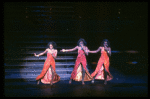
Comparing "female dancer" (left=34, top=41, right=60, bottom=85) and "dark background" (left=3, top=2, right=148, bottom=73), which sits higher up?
"dark background" (left=3, top=2, right=148, bottom=73)

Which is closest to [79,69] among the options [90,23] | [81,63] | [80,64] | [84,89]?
[80,64]

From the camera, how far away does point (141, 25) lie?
19.8ft

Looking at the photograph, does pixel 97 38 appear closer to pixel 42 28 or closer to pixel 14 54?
pixel 42 28

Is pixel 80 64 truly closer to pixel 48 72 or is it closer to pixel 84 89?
pixel 84 89

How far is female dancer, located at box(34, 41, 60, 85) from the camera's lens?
189 inches

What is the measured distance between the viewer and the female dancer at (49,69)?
4801 millimetres

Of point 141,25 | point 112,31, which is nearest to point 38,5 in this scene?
point 112,31

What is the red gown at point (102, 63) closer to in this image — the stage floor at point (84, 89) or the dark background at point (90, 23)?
the stage floor at point (84, 89)

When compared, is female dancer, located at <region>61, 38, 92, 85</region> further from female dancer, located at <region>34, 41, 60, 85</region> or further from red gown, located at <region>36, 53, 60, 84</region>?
red gown, located at <region>36, 53, 60, 84</region>

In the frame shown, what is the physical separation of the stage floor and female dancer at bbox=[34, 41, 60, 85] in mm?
218

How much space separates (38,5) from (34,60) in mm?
2645

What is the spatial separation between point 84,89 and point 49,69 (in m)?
1.62

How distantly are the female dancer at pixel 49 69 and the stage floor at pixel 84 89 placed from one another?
218 millimetres

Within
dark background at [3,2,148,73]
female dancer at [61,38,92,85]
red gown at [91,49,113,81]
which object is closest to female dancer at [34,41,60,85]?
female dancer at [61,38,92,85]
